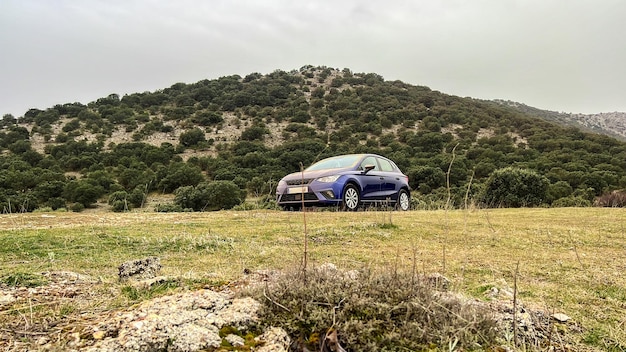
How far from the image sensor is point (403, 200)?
12.5 meters

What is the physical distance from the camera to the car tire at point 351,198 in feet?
34.0

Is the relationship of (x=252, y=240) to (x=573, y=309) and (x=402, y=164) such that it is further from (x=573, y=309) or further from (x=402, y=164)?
(x=402, y=164)

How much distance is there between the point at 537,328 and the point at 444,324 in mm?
584

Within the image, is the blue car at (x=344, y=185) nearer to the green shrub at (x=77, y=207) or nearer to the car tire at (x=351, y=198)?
the car tire at (x=351, y=198)

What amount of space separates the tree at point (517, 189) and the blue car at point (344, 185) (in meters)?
7.83

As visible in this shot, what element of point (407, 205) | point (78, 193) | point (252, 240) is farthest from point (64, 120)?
point (252, 240)

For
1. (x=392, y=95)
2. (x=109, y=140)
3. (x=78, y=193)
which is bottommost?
(x=78, y=193)

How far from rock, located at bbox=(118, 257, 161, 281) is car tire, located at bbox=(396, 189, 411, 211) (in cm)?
964

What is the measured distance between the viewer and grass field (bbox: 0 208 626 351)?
279 centimetres

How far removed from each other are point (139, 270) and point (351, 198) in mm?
7859

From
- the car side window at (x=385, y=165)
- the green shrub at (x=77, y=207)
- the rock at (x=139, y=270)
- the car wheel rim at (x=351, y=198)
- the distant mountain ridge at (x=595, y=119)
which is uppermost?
the distant mountain ridge at (x=595, y=119)

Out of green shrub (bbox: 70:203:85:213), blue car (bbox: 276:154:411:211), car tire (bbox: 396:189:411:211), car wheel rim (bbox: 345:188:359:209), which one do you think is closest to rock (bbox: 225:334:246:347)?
blue car (bbox: 276:154:411:211)

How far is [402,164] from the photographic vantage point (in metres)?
32.8

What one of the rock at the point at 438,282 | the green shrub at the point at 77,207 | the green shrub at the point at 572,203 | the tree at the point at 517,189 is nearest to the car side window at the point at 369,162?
the tree at the point at 517,189
